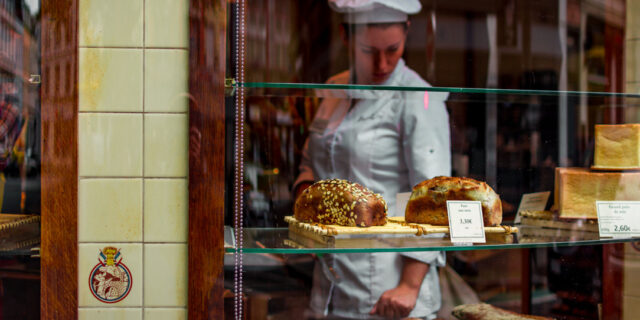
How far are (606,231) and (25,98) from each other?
133 centimetres

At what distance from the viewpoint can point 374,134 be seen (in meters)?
1.68

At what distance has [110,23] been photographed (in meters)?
1.05

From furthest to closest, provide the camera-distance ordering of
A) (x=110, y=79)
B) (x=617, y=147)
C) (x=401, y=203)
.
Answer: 1. (x=401, y=203)
2. (x=617, y=147)
3. (x=110, y=79)

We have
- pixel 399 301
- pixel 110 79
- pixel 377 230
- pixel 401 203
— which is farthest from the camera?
pixel 399 301

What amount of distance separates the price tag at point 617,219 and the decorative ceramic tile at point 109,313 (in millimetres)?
1062

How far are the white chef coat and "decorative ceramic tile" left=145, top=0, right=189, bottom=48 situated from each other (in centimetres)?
60

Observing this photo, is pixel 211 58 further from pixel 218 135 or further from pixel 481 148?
pixel 481 148

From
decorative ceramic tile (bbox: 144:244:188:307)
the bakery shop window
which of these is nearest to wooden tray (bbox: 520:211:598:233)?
decorative ceramic tile (bbox: 144:244:188:307)

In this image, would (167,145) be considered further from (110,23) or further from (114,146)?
(110,23)

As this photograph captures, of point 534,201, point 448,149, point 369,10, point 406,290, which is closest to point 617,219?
point 534,201

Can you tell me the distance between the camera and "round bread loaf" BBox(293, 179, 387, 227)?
1218 mm

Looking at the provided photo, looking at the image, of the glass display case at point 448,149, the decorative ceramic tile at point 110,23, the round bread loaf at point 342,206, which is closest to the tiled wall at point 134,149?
the decorative ceramic tile at point 110,23

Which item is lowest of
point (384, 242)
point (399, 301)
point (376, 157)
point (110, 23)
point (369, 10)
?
point (399, 301)

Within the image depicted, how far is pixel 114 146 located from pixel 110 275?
256mm
